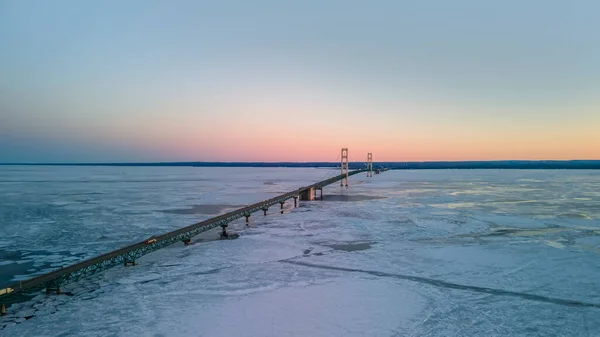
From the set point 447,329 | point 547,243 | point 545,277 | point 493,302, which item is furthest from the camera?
point 547,243

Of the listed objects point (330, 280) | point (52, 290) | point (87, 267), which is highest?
point (87, 267)

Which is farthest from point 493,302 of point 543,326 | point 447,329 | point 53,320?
point 53,320

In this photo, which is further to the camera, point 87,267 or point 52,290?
point 87,267

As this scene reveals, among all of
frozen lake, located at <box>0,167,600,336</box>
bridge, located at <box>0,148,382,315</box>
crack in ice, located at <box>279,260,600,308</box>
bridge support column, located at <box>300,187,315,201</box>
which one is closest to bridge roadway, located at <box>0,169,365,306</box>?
bridge, located at <box>0,148,382,315</box>

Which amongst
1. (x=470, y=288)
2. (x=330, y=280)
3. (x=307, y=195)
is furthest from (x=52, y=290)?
(x=307, y=195)

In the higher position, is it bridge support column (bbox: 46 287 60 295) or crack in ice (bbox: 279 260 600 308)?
crack in ice (bbox: 279 260 600 308)

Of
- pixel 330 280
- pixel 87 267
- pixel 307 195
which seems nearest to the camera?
pixel 330 280

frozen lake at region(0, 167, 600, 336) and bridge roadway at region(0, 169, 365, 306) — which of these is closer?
frozen lake at region(0, 167, 600, 336)

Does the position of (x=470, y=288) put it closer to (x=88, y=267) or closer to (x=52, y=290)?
(x=88, y=267)

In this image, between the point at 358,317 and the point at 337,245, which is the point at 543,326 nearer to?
the point at 358,317

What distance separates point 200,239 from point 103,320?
374 inches

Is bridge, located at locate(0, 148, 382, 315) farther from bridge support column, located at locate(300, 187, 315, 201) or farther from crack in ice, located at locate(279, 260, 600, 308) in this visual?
bridge support column, located at locate(300, 187, 315, 201)

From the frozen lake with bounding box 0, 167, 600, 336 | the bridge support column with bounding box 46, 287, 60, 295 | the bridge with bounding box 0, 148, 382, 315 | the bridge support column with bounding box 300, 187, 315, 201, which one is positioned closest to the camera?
the frozen lake with bounding box 0, 167, 600, 336

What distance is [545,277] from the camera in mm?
10781
